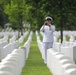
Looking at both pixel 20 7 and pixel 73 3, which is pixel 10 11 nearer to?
pixel 20 7

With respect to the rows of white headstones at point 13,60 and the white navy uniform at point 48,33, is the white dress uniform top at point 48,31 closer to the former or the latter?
the white navy uniform at point 48,33

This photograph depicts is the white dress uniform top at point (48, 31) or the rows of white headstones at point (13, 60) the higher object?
the white dress uniform top at point (48, 31)

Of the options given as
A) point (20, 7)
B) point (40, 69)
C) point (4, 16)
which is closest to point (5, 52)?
point (40, 69)

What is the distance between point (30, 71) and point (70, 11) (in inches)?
629

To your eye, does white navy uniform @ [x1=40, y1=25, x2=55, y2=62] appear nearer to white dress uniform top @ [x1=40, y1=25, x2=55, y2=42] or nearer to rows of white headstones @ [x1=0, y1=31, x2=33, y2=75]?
white dress uniform top @ [x1=40, y1=25, x2=55, y2=42]

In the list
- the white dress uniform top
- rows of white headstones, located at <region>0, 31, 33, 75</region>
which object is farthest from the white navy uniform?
rows of white headstones, located at <region>0, 31, 33, 75</region>

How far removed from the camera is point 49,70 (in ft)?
53.6

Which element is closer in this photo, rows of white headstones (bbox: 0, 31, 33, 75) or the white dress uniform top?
rows of white headstones (bbox: 0, 31, 33, 75)

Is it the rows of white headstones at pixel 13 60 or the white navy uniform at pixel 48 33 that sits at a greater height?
the white navy uniform at pixel 48 33

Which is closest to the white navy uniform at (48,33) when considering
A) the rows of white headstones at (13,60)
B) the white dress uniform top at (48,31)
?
the white dress uniform top at (48,31)

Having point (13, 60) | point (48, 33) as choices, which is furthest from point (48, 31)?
point (13, 60)

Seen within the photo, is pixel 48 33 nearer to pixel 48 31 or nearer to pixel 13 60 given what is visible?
pixel 48 31

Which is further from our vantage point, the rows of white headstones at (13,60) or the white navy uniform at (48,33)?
the white navy uniform at (48,33)

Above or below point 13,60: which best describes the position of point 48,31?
above
